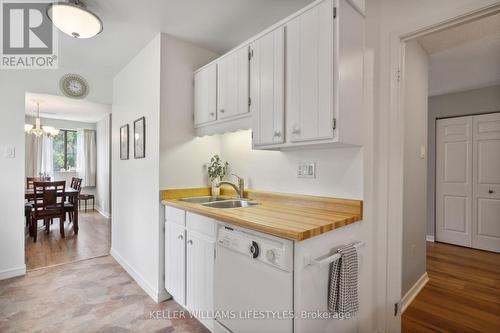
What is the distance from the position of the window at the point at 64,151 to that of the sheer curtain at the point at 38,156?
138 millimetres

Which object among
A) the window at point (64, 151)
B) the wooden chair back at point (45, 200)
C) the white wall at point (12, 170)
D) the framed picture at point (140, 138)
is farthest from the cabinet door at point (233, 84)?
the window at point (64, 151)

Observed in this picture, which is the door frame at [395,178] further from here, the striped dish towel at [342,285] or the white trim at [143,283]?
the white trim at [143,283]

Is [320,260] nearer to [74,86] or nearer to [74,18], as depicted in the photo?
[74,18]

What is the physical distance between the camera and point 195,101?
2.48m

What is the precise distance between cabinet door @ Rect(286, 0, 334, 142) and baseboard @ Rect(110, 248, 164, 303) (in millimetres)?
1837

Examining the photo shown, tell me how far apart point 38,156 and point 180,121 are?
5.85 meters

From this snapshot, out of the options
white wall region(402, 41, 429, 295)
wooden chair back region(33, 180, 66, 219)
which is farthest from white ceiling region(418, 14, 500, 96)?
wooden chair back region(33, 180, 66, 219)

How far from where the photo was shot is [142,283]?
2.50m

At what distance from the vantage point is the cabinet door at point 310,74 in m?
1.44

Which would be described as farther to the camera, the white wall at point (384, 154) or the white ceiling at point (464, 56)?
the white ceiling at point (464, 56)

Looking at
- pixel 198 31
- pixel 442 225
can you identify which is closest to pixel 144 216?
pixel 198 31

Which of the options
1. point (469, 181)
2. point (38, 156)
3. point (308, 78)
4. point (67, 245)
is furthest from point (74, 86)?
point (469, 181)

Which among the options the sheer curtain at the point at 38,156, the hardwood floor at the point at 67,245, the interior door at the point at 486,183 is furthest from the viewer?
the sheer curtain at the point at 38,156

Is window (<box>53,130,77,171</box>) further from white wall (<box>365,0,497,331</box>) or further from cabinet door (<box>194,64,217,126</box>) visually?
white wall (<box>365,0,497,331</box>)
